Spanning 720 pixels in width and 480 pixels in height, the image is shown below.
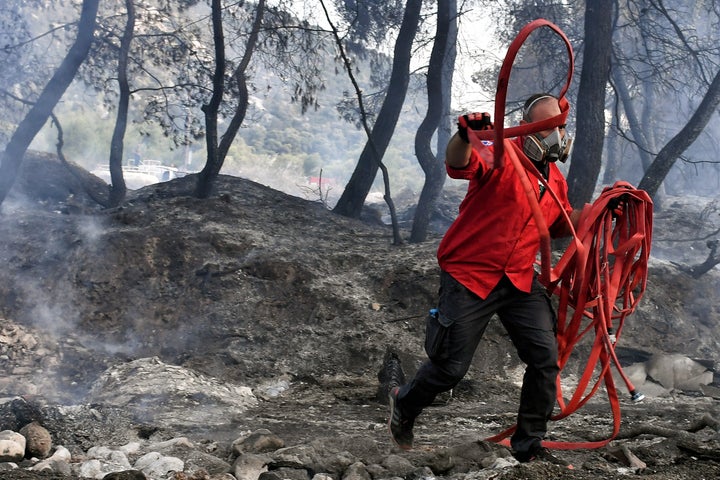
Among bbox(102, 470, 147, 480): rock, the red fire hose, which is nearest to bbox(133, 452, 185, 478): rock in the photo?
bbox(102, 470, 147, 480): rock

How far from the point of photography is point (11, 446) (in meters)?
3.69

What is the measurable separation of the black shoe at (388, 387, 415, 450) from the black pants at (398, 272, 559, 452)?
34 centimetres

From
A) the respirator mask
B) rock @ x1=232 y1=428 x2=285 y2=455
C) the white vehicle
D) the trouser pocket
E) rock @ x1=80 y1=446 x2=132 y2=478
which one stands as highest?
the respirator mask

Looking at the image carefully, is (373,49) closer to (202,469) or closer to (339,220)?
(339,220)

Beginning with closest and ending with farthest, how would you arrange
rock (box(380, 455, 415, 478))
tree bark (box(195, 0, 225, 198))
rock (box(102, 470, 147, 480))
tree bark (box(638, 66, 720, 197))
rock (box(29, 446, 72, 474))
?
rock (box(102, 470, 147, 480)) < rock (box(29, 446, 72, 474)) < rock (box(380, 455, 415, 478)) < tree bark (box(638, 66, 720, 197)) < tree bark (box(195, 0, 225, 198))

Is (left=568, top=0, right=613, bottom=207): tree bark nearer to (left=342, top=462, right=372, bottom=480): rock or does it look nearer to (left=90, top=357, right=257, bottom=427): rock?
(left=90, top=357, right=257, bottom=427): rock

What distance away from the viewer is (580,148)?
30.6ft

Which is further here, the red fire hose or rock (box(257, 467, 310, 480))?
the red fire hose

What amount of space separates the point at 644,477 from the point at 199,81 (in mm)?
12410

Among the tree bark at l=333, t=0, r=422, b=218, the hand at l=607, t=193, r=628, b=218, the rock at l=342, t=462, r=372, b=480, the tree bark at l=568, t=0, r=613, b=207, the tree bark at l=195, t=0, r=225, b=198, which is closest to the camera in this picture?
the rock at l=342, t=462, r=372, b=480

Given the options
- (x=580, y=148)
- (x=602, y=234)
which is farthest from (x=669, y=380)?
(x=602, y=234)

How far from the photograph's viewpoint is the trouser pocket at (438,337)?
3.73 m

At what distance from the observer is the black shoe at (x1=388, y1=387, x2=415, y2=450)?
13.7 ft

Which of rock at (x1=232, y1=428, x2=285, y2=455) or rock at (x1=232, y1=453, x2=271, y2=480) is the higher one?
rock at (x1=232, y1=453, x2=271, y2=480)
